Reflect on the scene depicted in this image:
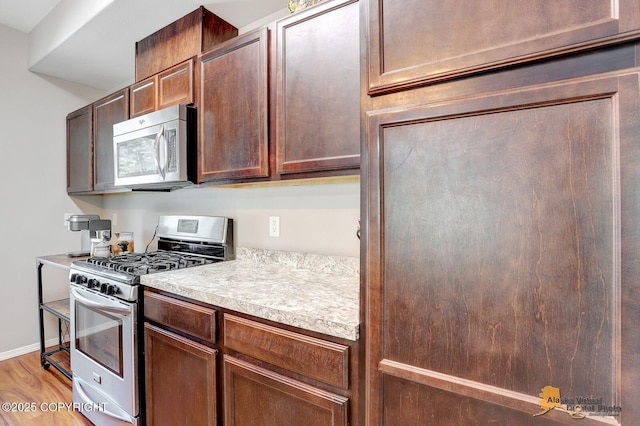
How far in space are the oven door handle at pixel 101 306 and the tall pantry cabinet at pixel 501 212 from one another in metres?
1.32

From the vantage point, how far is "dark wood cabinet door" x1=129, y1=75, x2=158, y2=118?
1976 millimetres

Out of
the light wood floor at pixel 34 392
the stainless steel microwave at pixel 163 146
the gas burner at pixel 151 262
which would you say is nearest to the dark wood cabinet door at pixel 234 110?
the stainless steel microwave at pixel 163 146

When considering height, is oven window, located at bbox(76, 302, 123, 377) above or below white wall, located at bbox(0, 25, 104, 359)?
below

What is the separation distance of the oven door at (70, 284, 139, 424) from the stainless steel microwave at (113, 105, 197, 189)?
2.33 ft

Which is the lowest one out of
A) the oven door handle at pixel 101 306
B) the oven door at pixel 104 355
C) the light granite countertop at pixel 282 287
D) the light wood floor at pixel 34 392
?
the light wood floor at pixel 34 392

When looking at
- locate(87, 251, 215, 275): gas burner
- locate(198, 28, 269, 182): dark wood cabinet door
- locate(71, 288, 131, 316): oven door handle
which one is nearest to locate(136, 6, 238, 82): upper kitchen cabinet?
locate(198, 28, 269, 182): dark wood cabinet door

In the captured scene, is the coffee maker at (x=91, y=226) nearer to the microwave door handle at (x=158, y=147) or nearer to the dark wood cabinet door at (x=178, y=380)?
the microwave door handle at (x=158, y=147)

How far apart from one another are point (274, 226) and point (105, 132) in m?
1.62

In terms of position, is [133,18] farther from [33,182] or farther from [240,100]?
[33,182]

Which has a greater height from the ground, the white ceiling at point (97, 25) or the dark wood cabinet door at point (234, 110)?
the white ceiling at point (97, 25)

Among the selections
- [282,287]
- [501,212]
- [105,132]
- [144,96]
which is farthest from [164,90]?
[501,212]

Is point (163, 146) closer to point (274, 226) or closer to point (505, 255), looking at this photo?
point (274, 226)

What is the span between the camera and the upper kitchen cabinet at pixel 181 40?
5.88 ft

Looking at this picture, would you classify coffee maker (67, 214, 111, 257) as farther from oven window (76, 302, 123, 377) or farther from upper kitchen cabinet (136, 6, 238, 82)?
upper kitchen cabinet (136, 6, 238, 82)
